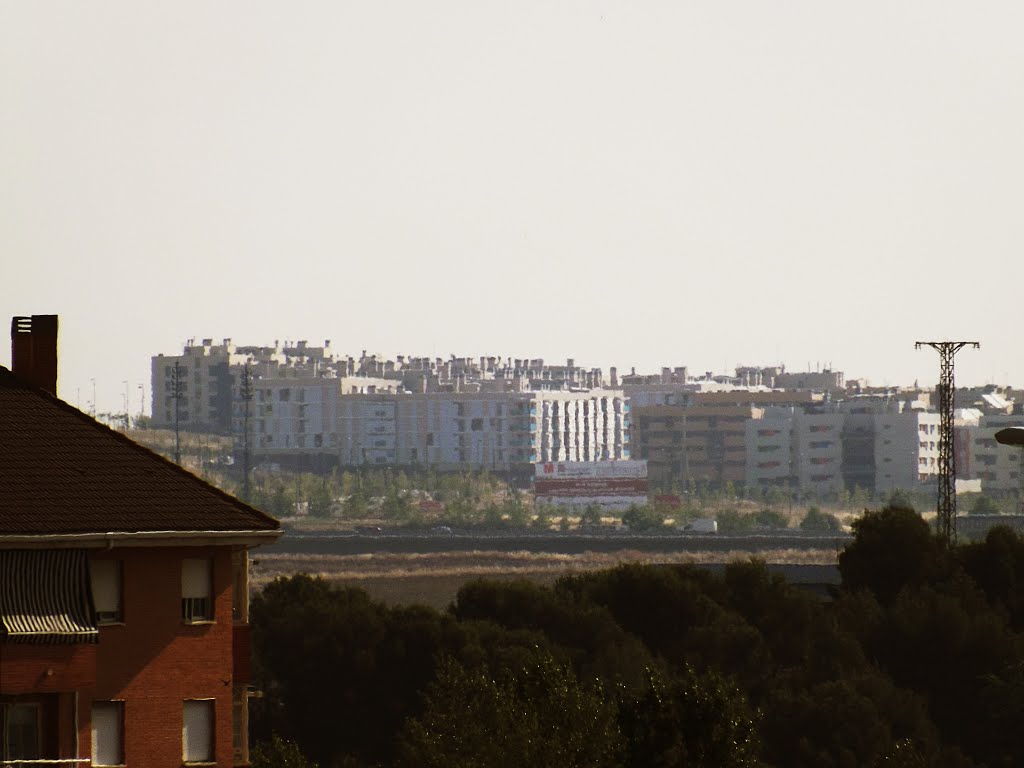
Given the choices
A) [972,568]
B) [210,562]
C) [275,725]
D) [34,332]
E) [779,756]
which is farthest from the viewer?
[972,568]

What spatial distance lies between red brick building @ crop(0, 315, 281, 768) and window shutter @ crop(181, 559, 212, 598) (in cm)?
2

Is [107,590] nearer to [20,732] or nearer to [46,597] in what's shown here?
[46,597]

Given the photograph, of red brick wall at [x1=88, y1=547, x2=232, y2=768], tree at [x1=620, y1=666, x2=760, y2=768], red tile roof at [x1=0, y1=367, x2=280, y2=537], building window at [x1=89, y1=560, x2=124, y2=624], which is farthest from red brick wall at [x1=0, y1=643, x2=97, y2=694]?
tree at [x1=620, y1=666, x2=760, y2=768]

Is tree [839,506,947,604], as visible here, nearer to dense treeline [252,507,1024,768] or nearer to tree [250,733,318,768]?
dense treeline [252,507,1024,768]

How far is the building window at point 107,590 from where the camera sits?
131 feet

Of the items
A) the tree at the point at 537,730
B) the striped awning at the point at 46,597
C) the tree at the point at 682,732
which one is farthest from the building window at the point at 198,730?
the tree at the point at 537,730

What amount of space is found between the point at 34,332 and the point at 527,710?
1492cm

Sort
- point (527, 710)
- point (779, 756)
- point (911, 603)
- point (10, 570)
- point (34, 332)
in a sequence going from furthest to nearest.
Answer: point (911, 603) < point (779, 756) < point (527, 710) < point (34, 332) < point (10, 570)

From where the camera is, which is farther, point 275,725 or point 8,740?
point 275,725

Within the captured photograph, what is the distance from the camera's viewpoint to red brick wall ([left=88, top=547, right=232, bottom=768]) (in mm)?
40219

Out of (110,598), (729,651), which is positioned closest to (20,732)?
(110,598)

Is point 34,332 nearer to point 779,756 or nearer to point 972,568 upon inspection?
point 779,756

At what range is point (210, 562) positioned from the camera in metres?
41.3

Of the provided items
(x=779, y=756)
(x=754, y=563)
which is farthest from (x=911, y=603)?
(x=779, y=756)
